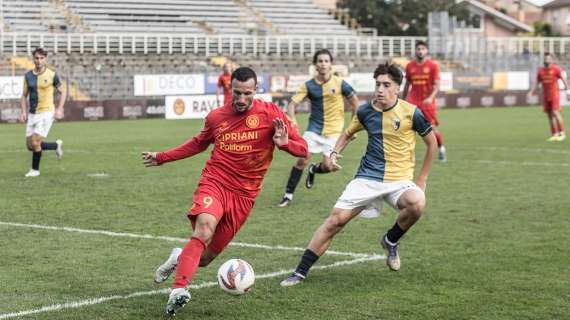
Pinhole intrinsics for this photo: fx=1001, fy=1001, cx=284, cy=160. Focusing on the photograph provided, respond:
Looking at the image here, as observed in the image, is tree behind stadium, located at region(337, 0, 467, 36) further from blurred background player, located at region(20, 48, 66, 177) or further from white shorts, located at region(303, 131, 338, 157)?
white shorts, located at region(303, 131, 338, 157)

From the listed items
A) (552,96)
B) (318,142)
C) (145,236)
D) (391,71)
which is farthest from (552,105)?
(391,71)

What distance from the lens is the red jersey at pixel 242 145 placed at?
23.9 ft

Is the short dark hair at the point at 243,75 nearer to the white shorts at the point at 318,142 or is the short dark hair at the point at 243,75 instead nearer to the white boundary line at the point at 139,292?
the white boundary line at the point at 139,292

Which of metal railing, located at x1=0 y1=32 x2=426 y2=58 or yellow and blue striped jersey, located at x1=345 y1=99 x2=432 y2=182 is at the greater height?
metal railing, located at x1=0 y1=32 x2=426 y2=58

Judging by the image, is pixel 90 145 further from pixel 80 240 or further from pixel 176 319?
pixel 176 319

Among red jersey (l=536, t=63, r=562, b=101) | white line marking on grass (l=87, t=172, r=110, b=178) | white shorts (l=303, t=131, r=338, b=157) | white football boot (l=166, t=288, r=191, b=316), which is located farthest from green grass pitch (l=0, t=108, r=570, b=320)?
red jersey (l=536, t=63, r=562, b=101)

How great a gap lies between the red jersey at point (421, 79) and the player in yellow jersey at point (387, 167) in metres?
10.1

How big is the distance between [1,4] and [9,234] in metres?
35.9

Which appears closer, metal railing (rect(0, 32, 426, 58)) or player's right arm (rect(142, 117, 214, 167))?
player's right arm (rect(142, 117, 214, 167))

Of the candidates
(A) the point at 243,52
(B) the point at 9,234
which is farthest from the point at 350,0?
(B) the point at 9,234

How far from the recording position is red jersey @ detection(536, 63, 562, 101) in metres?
24.2

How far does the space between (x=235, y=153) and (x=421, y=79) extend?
464 inches

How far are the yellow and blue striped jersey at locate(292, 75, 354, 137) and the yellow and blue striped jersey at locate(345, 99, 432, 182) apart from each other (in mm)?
4755

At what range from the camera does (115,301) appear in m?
7.24
